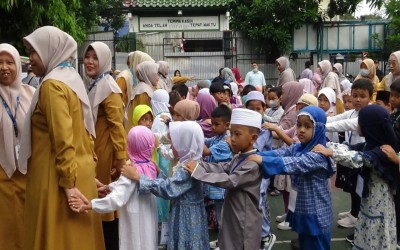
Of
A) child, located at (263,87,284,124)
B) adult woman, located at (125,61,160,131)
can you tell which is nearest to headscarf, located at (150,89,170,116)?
adult woman, located at (125,61,160,131)

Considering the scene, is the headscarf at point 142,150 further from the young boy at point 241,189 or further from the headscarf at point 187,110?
the headscarf at point 187,110

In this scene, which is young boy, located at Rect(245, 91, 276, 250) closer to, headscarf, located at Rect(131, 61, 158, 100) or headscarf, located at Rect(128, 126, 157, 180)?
headscarf, located at Rect(128, 126, 157, 180)

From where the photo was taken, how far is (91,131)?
12.1ft

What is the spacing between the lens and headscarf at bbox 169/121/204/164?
3.71m

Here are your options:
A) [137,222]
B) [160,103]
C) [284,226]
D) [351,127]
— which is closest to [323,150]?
[351,127]

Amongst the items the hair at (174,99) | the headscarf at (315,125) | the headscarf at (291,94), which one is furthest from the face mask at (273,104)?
the headscarf at (315,125)

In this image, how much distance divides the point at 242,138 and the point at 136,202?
0.91 meters

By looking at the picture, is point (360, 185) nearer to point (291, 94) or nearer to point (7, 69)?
point (291, 94)

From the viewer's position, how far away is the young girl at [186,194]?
3.65 meters

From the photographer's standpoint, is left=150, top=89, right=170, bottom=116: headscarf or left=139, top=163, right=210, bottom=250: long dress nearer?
left=139, top=163, right=210, bottom=250: long dress

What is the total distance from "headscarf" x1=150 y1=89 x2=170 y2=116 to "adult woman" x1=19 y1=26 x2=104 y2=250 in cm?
271

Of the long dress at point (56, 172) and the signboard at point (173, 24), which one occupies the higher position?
the signboard at point (173, 24)

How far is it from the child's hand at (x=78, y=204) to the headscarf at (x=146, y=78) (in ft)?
10.3

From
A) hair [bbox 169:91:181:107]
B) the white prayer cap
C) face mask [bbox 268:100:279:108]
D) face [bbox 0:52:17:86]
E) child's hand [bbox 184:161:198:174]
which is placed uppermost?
face [bbox 0:52:17:86]
